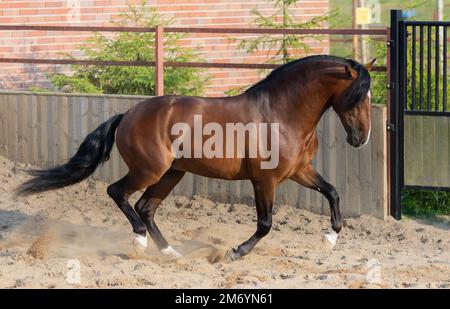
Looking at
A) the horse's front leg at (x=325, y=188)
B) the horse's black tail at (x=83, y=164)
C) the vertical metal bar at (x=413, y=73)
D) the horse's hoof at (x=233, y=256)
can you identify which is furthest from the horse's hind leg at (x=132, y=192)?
the vertical metal bar at (x=413, y=73)

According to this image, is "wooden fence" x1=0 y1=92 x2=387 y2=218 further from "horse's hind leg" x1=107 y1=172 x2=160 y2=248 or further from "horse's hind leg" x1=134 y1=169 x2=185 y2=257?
"horse's hind leg" x1=107 y1=172 x2=160 y2=248

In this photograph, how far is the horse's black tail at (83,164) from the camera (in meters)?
8.70

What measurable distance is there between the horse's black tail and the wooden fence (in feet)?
6.72

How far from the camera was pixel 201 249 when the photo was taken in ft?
28.8

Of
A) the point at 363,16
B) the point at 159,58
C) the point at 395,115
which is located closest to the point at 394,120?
the point at 395,115

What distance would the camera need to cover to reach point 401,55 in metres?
9.70

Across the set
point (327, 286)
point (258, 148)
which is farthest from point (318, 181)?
point (327, 286)

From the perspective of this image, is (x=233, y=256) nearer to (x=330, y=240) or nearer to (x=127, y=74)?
(x=330, y=240)

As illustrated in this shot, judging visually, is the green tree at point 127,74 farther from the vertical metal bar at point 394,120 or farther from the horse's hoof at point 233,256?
the horse's hoof at point 233,256

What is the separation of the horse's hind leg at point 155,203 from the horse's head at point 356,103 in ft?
4.92

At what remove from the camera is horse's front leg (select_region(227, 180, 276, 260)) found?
8219 millimetres

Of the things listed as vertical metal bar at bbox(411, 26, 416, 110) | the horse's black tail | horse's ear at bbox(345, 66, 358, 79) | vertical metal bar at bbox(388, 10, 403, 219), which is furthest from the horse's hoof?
vertical metal bar at bbox(411, 26, 416, 110)

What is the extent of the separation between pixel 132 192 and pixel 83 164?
0.58 m
